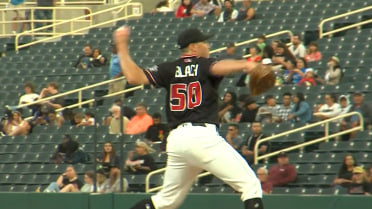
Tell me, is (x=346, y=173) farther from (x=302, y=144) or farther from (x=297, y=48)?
(x=297, y=48)

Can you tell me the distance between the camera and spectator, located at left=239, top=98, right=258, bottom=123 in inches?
615

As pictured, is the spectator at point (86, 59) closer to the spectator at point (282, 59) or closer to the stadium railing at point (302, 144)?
the spectator at point (282, 59)

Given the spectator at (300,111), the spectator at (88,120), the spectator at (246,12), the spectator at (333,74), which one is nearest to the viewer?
the spectator at (88,120)

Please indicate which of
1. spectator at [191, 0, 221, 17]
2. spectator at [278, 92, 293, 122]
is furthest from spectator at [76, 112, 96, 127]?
spectator at [191, 0, 221, 17]

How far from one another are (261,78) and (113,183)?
4.30 metres

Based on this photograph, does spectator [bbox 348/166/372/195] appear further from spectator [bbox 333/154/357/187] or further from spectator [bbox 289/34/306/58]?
spectator [bbox 289/34/306/58]

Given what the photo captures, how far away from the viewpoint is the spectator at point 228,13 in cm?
2144

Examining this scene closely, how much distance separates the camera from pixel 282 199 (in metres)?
12.0

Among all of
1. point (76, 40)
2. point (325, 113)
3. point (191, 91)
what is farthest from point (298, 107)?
point (76, 40)

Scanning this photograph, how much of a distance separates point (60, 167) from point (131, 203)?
7.10 ft

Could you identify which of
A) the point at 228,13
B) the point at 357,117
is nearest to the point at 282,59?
the point at 357,117

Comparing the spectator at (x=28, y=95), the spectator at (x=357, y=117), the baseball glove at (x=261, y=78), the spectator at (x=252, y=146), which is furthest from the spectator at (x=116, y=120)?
the spectator at (x=28, y=95)

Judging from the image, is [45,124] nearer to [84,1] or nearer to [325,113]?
[325,113]

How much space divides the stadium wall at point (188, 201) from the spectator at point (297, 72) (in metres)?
5.13
